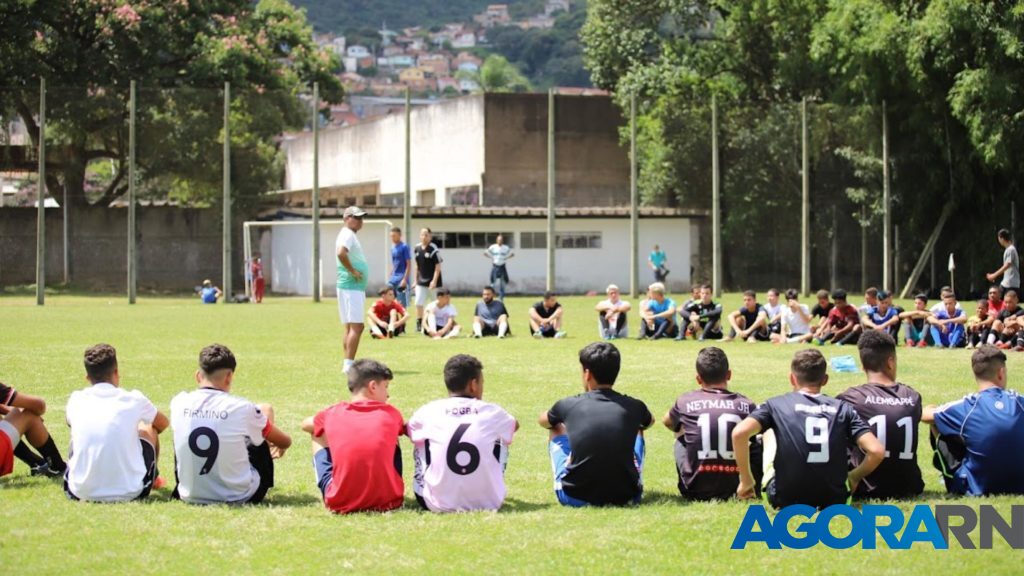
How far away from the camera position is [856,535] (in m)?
8.16

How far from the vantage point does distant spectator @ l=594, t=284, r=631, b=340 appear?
84.4 feet

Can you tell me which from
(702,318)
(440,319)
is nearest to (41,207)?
(440,319)

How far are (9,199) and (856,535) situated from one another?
42559 millimetres

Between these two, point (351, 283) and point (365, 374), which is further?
point (351, 283)

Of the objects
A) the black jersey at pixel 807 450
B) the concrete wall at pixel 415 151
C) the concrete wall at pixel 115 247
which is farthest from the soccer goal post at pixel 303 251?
the black jersey at pixel 807 450

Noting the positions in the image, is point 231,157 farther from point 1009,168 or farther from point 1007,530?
point 1007,530

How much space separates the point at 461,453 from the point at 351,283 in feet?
27.9

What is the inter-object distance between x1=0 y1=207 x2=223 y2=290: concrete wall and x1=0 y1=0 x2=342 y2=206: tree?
3.89ft

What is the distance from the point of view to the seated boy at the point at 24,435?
9.85 metres

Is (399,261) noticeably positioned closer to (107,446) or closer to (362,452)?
(107,446)

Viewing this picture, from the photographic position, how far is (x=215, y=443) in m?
9.01

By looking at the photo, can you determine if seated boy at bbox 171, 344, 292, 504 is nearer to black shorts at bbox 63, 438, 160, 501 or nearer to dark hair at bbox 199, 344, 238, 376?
dark hair at bbox 199, 344, 238, 376

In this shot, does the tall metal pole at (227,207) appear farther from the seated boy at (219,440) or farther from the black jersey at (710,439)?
the black jersey at (710,439)

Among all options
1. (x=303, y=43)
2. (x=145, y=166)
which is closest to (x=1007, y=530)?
(x=145, y=166)
